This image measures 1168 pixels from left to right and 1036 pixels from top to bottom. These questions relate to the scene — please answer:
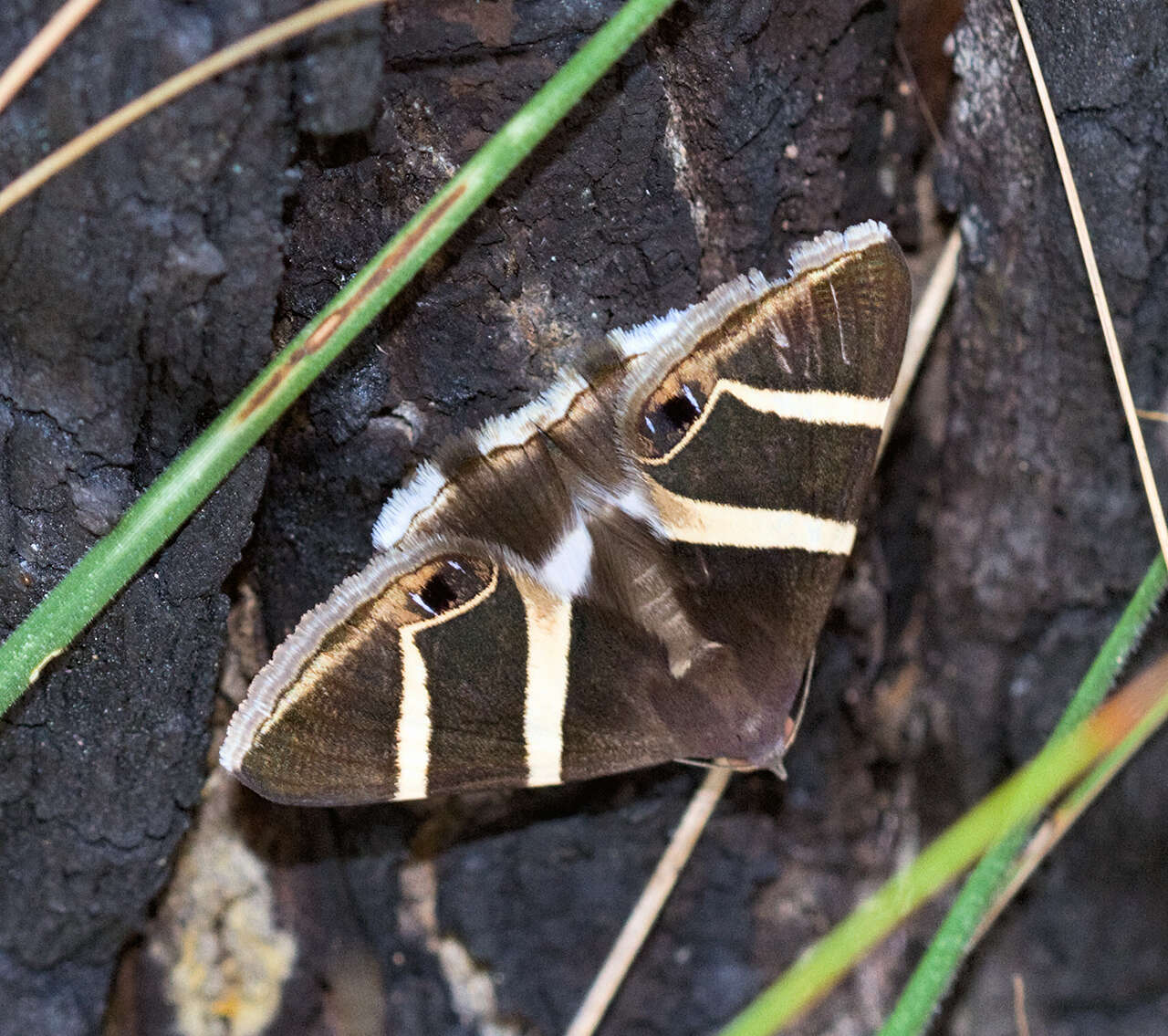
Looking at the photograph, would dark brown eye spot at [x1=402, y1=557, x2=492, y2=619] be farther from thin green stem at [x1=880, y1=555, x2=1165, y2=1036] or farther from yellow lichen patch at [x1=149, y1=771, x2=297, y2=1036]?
thin green stem at [x1=880, y1=555, x2=1165, y2=1036]

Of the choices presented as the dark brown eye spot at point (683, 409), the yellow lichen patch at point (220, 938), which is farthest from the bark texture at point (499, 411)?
the dark brown eye spot at point (683, 409)

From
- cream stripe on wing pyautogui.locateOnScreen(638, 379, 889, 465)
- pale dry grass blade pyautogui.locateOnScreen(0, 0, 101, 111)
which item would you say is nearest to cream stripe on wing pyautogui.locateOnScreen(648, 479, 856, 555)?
cream stripe on wing pyautogui.locateOnScreen(638, 379, 889, 465)

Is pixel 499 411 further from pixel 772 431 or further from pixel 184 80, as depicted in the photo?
pixel 184 80

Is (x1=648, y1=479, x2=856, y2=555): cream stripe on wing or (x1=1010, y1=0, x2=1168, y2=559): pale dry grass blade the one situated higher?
(x1=1010, y1=0, x2=1168, y2=559): pale dry grass blade

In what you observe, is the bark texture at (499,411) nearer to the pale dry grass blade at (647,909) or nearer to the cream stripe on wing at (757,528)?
the pale dry grass blade at (647,909)

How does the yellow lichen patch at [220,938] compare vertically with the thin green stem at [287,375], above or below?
below

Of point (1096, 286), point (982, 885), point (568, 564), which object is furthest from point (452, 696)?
point (1096, 286)
